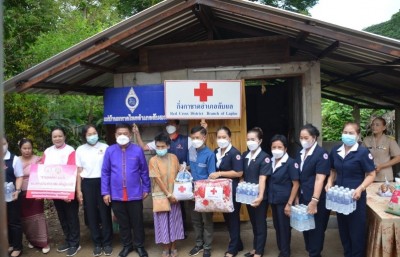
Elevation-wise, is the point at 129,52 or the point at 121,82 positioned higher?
the point at 129,52

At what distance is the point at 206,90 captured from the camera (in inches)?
213

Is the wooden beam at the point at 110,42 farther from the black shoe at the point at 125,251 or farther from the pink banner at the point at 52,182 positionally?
the black shoe at the point at 125,251

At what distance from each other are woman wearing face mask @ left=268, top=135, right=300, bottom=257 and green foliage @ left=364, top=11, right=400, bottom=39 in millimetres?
17454

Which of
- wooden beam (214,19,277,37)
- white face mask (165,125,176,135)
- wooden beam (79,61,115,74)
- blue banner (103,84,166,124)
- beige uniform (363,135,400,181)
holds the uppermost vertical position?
wooden beam (214,19,277,37)

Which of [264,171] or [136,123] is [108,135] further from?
[264,171]

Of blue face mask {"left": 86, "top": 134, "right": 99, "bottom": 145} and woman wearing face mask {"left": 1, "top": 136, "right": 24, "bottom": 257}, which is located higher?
blue face mask {"left": 86, "top": 134, "right": 99, "bottom": 145}

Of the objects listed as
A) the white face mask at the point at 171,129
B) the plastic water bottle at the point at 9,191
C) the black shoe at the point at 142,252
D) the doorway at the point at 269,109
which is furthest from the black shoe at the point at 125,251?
the doorway at the point at 269,109

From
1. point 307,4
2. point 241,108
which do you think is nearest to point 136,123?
point 241,108

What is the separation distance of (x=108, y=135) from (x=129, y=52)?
171 cm

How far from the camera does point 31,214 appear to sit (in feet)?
17.0

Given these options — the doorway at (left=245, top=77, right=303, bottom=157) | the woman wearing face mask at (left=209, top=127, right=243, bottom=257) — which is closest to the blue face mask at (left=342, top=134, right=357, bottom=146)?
the woman wearing face mask at (left=209, top=127, right=243, bottom=257)

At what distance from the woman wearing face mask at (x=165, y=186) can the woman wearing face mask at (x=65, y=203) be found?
117cm

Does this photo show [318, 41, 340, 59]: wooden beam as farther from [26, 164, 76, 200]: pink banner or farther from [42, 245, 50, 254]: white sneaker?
[42, 245, 50, 254]: white sneaker

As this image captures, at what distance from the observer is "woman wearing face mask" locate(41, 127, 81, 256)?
4926 millimetres
